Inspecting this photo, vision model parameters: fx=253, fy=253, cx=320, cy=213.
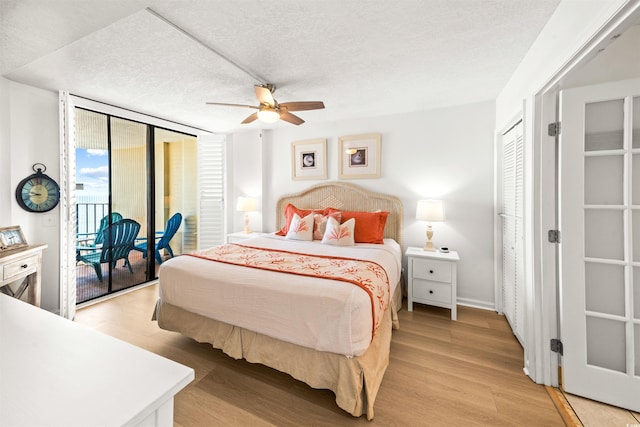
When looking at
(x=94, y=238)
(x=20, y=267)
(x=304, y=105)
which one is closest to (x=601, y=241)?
(x=304, y=105)

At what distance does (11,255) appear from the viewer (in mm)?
2174

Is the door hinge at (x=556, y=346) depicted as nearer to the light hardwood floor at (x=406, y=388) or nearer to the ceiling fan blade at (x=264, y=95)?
the light hardwood floor at (x=406, y=388)

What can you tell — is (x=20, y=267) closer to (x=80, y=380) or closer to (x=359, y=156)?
(x=80, y=380)

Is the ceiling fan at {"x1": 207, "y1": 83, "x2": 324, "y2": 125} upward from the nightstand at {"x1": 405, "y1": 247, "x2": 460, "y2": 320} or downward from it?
Answer: upward

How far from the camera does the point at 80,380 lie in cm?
62

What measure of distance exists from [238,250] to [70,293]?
190 cm

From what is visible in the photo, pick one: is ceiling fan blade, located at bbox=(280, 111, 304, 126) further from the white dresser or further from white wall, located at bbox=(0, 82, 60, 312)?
white wall, located at bbox=(0, 82, 60, 312)

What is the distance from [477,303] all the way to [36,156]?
5249mm

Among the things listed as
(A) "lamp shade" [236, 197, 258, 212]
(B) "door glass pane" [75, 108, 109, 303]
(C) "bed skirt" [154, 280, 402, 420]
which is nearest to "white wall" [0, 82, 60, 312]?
(B) "door glass pane" [75, 108, 109, 303]

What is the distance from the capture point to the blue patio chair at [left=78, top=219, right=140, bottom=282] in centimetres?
333

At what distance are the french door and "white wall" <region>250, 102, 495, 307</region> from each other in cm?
141

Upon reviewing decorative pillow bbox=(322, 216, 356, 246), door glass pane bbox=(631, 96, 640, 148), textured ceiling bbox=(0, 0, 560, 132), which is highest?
textured ceiling bbox=(0, 0, 560, 132)

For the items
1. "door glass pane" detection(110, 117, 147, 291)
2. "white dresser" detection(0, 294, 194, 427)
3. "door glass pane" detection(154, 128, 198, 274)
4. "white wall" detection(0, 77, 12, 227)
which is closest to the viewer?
"white dresser" detection(0, 294, 194, 427)

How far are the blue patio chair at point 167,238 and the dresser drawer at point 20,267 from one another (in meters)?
1.39
